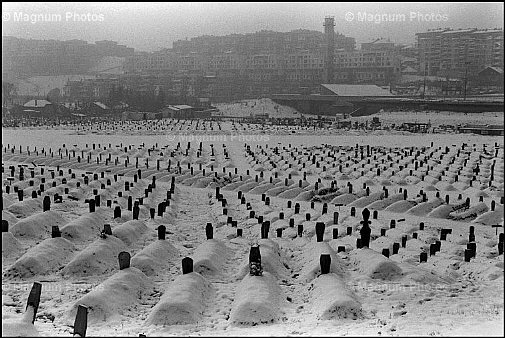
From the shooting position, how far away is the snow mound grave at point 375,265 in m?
9.61

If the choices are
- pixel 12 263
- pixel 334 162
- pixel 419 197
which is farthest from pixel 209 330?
pixel 334 162

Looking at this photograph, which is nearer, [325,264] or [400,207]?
[325,264]

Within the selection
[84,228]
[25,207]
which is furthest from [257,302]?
[25,207]

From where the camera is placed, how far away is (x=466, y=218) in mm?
16656

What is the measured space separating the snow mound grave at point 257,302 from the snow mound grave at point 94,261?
9.02 ft

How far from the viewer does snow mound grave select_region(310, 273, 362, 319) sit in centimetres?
760

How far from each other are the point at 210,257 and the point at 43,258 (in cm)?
303

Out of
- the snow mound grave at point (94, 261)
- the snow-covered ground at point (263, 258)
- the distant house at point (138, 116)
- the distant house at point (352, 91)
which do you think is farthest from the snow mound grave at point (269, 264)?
the distant house at point (352, 91)

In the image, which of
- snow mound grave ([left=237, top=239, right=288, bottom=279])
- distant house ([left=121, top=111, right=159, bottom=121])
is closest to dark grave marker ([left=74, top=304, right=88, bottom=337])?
snow mound grave ([left=237, top=239, right=288, bottom=279])

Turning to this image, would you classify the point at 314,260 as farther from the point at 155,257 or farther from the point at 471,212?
the point at 471,212

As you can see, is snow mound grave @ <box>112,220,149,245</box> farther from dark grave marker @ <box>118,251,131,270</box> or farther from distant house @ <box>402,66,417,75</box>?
distant house @ <box>402,66,417,75</box>

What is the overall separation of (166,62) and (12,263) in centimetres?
13075

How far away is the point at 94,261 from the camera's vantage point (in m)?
10.5

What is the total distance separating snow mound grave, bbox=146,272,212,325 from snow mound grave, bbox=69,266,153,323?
59 cm
